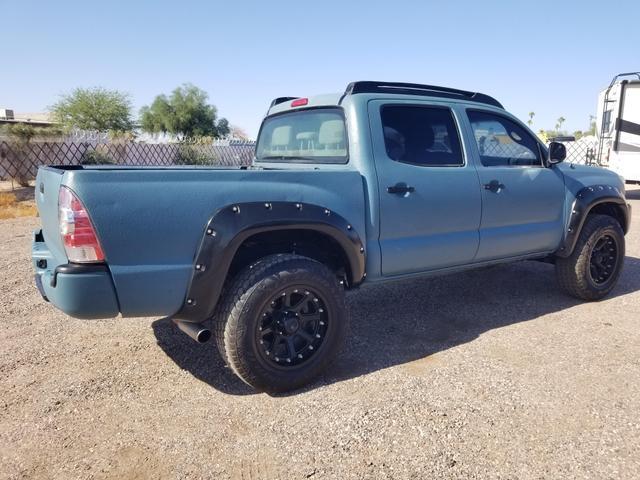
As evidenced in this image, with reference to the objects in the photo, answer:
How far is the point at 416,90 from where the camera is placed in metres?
3.92

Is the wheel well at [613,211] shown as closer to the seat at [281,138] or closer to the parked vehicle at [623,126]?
the seat at [281,138]

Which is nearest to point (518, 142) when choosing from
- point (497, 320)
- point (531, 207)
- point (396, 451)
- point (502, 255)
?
point (531, 207)

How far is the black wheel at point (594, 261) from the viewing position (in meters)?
4.70

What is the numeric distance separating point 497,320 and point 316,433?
238 cm

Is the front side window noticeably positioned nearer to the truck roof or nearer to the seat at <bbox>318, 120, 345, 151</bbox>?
the truck roof

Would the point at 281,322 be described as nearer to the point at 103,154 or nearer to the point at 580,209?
the point at 580,209

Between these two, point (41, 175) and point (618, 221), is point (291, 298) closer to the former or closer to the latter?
point (41, 175)

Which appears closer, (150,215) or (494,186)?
(150,215)

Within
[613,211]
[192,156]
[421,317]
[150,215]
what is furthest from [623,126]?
[192,156]

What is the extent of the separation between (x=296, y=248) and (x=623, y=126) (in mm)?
13347

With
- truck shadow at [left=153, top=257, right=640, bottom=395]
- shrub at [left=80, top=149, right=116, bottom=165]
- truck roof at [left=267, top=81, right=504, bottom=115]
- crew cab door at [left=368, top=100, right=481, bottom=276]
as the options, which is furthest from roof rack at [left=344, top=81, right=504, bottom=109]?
shrub at [left=80, top=149, right=116, bottom=165]

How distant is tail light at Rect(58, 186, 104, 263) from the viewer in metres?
2.50

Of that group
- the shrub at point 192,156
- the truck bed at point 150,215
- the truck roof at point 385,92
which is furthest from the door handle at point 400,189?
the shrub at point 192,156

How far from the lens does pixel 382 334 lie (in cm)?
410
